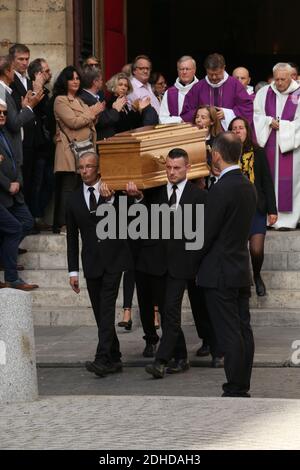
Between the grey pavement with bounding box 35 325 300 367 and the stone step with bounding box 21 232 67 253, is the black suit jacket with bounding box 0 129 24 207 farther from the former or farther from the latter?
the grey pavement with bounding box 35 325 300 367

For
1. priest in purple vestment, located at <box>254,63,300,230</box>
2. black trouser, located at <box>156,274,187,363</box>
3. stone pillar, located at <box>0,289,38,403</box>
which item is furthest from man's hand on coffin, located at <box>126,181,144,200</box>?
priest in purple vestment, located at <box>254,63,300,230</box>

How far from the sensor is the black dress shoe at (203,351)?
13281 mm

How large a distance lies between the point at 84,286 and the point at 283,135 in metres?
3.19

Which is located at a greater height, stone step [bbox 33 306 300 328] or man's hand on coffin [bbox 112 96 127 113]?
man's hand on coffin [bbox 112 96 127 113]

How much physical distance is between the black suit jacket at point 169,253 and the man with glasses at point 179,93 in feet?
14.5

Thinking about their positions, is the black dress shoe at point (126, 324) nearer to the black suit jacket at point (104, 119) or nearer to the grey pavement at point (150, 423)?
the black suit jacket at point (104, 119)

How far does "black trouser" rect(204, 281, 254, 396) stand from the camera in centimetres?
1066

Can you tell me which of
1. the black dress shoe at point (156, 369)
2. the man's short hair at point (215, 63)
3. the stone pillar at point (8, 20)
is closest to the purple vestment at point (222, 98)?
the man's short hair at point (215, 63)

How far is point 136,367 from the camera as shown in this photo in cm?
1312

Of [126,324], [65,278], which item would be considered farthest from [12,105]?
[126,324]

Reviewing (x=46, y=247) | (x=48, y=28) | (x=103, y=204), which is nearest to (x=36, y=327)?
(x=46, y=247)

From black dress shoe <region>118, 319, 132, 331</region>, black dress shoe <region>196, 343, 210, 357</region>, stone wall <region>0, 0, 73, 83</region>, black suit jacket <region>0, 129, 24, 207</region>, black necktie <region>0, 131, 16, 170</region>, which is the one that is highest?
stone wall <region>0, 0, 73, 83</region>

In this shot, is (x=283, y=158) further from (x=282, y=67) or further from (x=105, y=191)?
(x=105, y=191)

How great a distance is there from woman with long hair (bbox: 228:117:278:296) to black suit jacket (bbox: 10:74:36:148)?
299cm
